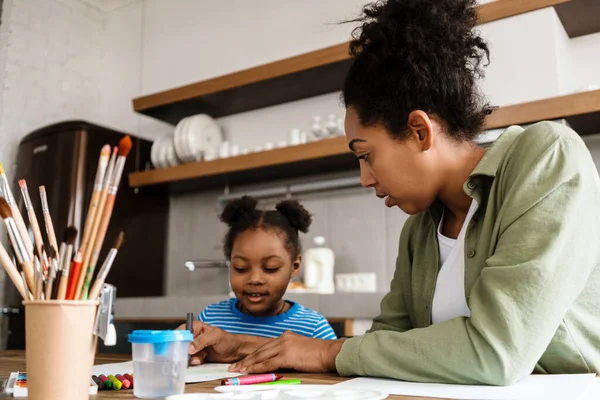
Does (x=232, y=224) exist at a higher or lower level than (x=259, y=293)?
higher

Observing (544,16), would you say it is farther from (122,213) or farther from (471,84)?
(122,213)

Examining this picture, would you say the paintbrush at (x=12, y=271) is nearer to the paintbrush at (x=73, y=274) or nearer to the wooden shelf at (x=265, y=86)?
the paintbrush at (x=73, y=274)

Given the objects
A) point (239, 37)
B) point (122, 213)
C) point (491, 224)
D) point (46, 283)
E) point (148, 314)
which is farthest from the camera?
point (239, 37)

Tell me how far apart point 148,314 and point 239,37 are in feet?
5.87

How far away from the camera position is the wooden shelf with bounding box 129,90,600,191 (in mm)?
2234

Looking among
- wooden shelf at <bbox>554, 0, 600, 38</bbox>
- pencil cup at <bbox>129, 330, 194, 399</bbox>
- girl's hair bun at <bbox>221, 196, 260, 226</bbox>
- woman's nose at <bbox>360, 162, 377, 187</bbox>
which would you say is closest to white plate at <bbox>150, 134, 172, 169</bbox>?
girl's hair bun at <bbox>221, 196, 260, 226</bbox>

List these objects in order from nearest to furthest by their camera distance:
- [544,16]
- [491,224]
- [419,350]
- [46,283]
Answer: [46,283] < [419,350] < [491,224] < [544,16]

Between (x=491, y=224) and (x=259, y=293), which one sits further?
(x=259, y=293)

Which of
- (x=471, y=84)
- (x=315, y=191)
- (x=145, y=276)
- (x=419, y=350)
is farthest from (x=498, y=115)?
(x=145, y=276)

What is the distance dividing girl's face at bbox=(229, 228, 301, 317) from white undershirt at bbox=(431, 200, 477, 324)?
→ 2.22ft

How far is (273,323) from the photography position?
1696 mm

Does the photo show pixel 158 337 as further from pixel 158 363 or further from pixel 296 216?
pixel 296 216

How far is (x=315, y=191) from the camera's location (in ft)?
10.5

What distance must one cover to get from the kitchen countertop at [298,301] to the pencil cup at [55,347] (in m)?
1.87
